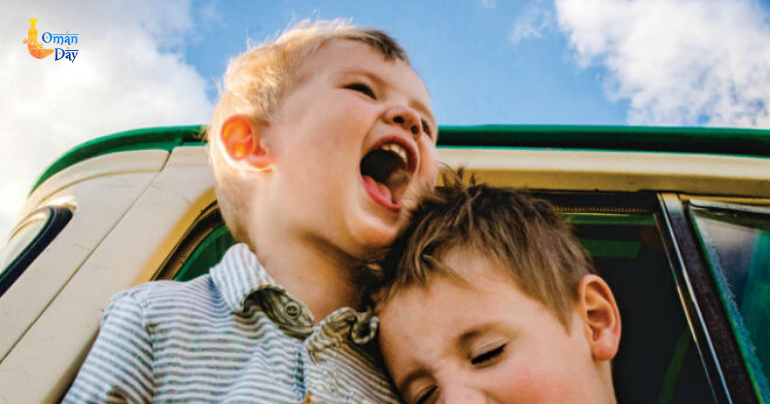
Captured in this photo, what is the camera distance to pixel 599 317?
123 centimetres

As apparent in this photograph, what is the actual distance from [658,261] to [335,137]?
3.71ft

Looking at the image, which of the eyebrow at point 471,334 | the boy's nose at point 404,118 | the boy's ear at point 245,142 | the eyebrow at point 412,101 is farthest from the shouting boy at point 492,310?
the boy's ear at point 245,142

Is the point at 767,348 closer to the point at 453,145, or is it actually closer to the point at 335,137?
the point at 453,145

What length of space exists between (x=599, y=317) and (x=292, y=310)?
72 centimetres

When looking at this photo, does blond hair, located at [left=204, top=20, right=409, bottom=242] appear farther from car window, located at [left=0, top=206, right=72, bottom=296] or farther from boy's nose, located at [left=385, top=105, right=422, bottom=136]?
car window, located at [left=0, top=206, right=72, bottom=296]

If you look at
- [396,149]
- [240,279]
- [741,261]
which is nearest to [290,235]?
[240,279]

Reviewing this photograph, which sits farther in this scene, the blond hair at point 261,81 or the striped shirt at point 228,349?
the blond hair at point 261,81

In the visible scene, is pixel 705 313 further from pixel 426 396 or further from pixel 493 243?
pixel 426 396

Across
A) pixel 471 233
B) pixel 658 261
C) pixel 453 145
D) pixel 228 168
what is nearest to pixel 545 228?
pixel 471 233

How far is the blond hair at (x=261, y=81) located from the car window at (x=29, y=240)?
40 centimetres

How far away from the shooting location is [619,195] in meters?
1.50

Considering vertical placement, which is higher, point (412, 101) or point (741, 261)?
point (412, 101)

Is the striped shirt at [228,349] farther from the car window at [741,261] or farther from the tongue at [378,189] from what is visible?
the car window at [741,261]

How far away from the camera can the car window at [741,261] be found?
1250mm
